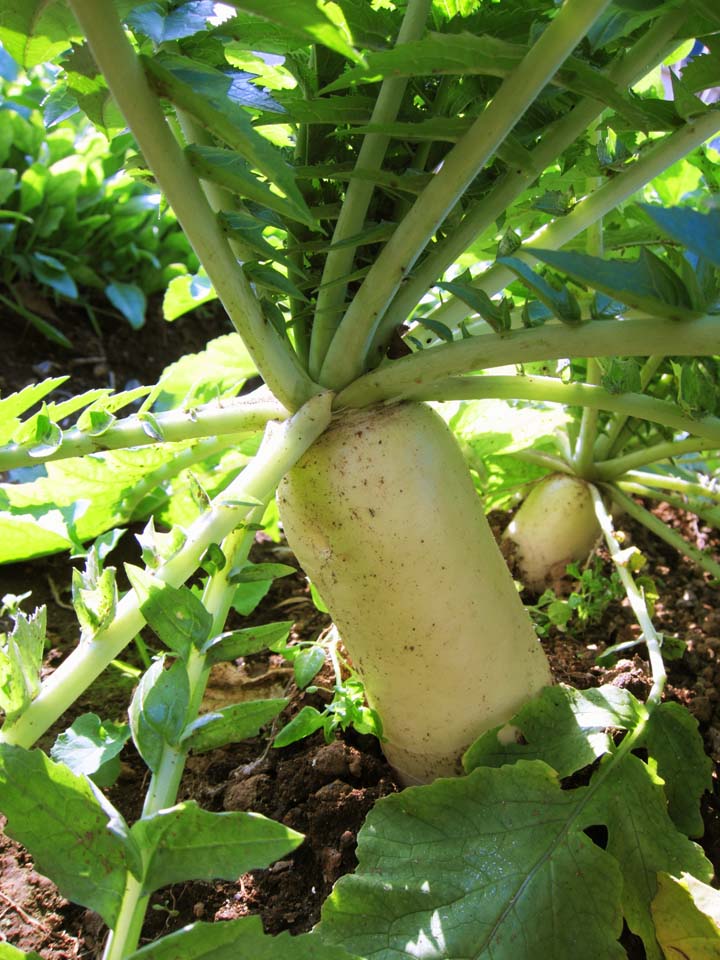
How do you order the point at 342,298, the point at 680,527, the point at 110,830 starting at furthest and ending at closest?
the point at 680,527 < the point at 342,298 < the point at 110,830

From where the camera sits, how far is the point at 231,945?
0.59m

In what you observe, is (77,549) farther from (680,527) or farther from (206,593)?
(680,527)

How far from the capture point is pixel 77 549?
116 cm

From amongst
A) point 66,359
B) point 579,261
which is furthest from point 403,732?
point 66,359

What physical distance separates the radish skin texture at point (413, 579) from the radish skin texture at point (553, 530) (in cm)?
41

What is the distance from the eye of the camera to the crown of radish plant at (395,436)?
2.06ft

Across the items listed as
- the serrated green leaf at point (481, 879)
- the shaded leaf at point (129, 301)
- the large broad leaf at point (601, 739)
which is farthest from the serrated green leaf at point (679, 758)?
the shaded leaf at point (129, 301)

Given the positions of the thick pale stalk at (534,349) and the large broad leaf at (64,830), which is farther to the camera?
the thick pale stalk at (534,349)

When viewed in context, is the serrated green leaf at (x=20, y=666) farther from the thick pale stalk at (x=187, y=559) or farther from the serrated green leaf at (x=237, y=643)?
the serrated green leaf at (x=237, y=643)

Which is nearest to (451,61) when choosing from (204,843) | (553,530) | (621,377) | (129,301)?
(621,377)

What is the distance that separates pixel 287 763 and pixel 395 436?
1.30 ft

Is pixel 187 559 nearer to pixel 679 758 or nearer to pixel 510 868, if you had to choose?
pixel 510 868

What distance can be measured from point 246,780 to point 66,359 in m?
1.52

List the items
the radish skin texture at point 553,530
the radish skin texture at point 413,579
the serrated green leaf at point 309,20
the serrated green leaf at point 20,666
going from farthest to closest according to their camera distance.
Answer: the radish skin texture at point 553,530 → the radish skin texture at point 413,579 → the serrated green leaf at point 20,666 → the serrated green leaf at point 309,20
